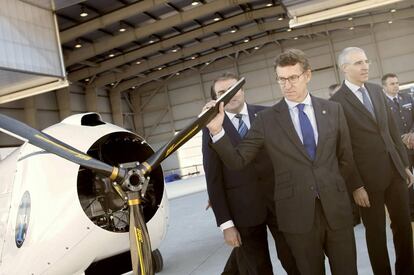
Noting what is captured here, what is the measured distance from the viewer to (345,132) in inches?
115

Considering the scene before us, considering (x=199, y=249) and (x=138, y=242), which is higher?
(x=138, y=242)

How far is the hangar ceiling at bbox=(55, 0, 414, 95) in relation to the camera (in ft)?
60.5

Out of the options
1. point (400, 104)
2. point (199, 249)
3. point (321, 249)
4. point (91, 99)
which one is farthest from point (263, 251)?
point (91, 99)

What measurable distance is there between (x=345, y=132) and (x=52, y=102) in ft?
82.6

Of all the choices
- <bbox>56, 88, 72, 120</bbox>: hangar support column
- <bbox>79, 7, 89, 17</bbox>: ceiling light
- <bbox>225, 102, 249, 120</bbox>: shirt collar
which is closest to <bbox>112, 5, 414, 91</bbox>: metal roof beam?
<bbox>56, 88, 72, 120</bbox>: hangar support column

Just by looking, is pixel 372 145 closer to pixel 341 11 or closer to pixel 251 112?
pixel 251 112

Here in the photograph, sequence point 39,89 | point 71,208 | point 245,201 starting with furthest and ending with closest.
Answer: point 39,89 < point 245,201 < point 71,208

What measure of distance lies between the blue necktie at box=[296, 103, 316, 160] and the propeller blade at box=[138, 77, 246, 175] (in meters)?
0.46

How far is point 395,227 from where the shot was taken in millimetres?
3660

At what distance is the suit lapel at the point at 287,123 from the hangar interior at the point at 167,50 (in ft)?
33.7

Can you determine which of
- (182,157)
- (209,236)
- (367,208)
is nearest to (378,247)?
(367,208)

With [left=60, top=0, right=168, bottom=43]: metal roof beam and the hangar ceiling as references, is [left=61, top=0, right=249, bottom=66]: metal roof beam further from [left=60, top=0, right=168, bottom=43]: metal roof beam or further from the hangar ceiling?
[left=60, top=0, right=168, bottom=43]: metal roof beam

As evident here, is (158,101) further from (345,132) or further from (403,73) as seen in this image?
(345,132)

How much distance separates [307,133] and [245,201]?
82 cm
